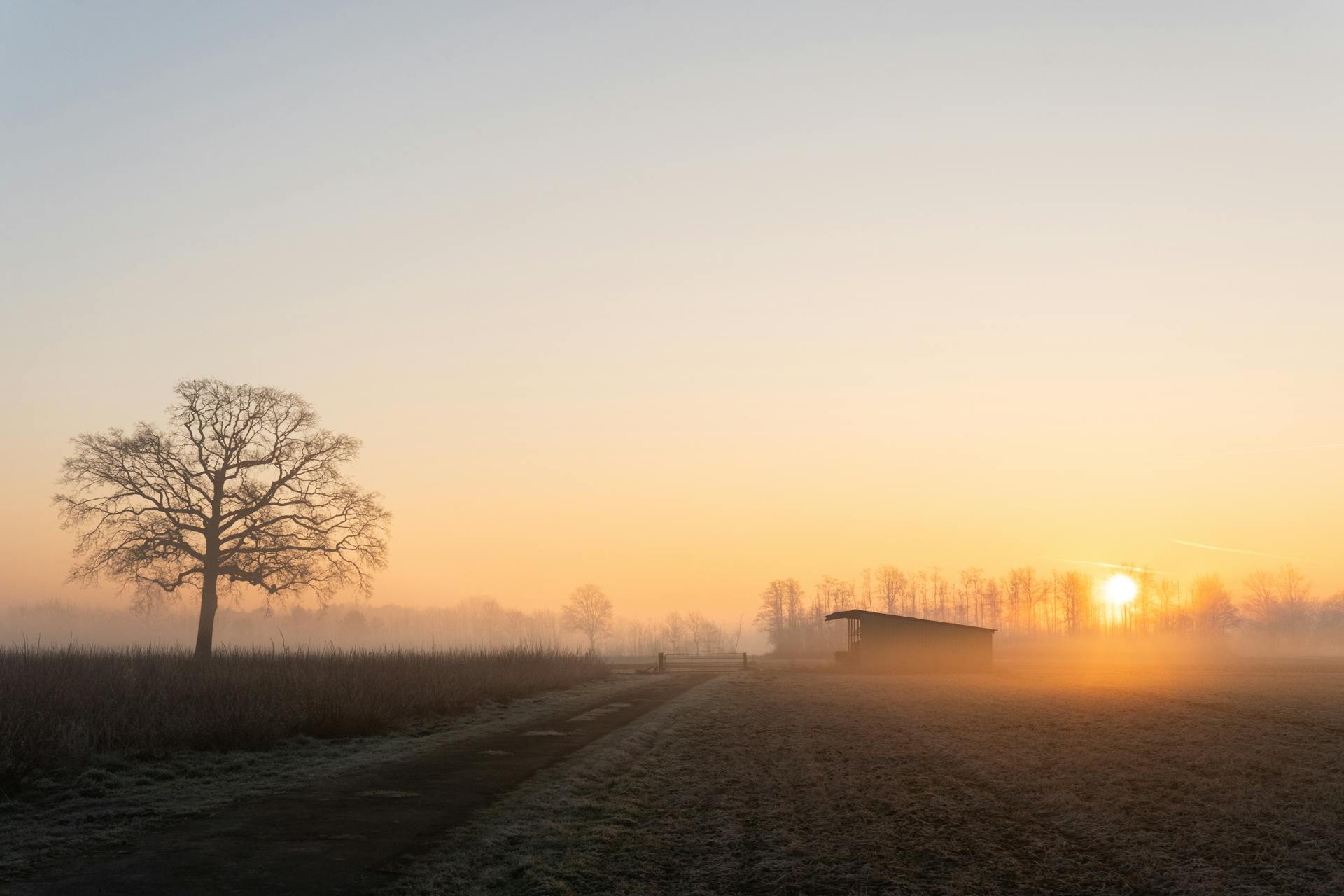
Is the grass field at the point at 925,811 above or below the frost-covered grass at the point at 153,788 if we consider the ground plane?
below

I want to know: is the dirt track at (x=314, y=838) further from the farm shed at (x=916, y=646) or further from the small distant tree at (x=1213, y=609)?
the small distant tree at (x=1213, y=609)

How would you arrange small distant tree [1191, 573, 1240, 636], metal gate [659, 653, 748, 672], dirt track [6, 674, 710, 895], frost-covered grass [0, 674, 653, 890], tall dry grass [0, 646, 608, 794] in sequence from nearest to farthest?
1. dirt track [6, 674, 710, 895]
2. frost-covered grass [0, 674, 653, 890]
3. tall dry grass [0, 646, 608, 794]
4. metal gate [659, 653, 748, 672]
5. small distant tree [1191, 573, 1240, 636]

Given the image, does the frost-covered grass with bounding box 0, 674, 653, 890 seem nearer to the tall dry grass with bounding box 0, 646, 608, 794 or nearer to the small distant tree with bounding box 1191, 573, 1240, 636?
the tall dry grass with bounding box 0, 646, 608, 794

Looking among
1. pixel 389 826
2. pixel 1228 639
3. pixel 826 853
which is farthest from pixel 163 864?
pixel 1228 639

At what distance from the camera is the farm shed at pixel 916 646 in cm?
5562

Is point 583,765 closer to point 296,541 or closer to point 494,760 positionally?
point 494,760

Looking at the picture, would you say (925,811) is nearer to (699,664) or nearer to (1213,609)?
(699,664)

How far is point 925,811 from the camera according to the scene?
11375 millimetres

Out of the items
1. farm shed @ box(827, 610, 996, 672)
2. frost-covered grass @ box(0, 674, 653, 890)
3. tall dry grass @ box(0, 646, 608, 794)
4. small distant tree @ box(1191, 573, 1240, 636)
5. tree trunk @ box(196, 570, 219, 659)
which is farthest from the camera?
small distant tree @ box(1191, 573, 1240, 636)

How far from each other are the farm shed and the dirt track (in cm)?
4449

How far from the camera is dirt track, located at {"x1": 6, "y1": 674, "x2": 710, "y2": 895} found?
7523mm

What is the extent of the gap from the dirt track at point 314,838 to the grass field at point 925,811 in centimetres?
58

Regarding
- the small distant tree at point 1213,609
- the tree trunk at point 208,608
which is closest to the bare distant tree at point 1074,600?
the small distant tree at point 1213,609

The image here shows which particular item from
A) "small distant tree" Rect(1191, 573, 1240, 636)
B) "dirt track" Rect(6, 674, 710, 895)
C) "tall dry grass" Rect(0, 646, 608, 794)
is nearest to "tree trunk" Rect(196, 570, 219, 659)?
"tall dry grass" Rect(0, 646, 608, 794)
